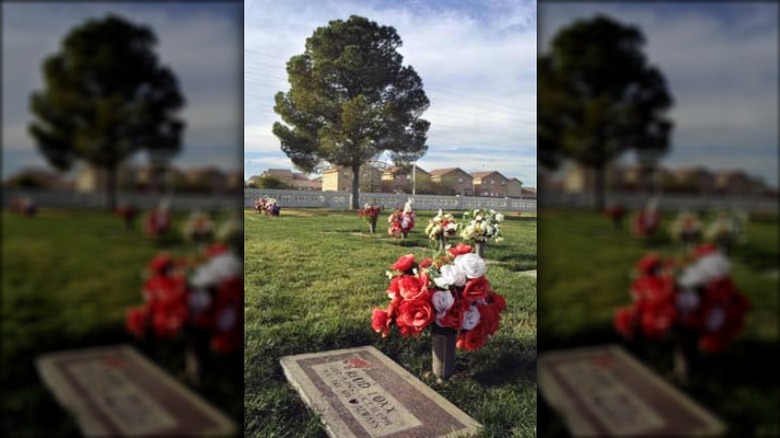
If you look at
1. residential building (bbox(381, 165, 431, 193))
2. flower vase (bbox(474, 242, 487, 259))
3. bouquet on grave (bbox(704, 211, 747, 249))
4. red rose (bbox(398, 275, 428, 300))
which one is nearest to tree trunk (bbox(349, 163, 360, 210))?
residential building (bbox(381, 165, 431, 193))

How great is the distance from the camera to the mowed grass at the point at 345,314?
2869 mm

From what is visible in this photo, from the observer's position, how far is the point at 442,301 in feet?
10.1

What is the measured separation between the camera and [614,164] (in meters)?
1.27

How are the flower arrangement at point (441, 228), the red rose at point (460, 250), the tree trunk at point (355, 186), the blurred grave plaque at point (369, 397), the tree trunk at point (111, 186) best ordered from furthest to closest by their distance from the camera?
the flower arrangement at point (441, 228) < the tree trunk at point (355, 186) < the red rose at point (460, 250) < the blurred grave plaque at point (369, 397) < the tree trunk at point (111, 186)

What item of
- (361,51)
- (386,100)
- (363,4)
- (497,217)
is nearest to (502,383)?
(497,217)

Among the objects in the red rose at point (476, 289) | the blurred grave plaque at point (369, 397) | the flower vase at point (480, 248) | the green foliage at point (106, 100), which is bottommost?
the blurred grave plaque at point (369, 397)

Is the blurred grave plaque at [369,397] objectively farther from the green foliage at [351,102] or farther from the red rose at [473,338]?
the green foliage at [351,102]

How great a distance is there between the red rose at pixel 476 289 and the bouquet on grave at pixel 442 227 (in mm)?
431

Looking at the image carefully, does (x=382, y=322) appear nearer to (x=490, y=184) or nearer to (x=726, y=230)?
(x=490, y=184)

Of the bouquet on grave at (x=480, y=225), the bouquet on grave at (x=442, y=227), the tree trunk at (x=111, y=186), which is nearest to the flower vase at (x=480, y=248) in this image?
the bouquet on grave at (x=480, y=225)

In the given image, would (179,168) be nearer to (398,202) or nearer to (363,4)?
(363,4)

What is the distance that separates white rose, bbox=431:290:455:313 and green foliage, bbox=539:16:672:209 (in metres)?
1.79

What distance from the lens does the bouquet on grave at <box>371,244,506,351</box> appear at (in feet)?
10.0

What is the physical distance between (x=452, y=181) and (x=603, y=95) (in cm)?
203
